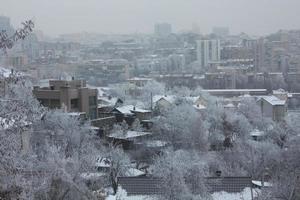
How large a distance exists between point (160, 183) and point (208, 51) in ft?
197

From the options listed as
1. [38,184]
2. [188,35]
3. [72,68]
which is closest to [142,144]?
[38,184]

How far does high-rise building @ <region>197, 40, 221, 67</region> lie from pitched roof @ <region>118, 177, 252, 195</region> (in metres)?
58.9

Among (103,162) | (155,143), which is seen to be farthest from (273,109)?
(103,162)

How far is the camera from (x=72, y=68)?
5788 cm

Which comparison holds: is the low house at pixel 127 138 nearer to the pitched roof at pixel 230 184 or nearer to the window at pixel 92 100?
the window at pixel 92 100

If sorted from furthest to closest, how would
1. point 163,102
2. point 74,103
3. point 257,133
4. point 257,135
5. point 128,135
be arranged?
point 163,102, point 257,133, point 257,135, point 74,103, point 128,135

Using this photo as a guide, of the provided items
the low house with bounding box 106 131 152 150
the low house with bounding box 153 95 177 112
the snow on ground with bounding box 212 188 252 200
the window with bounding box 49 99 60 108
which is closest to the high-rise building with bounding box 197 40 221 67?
the low house with bounding box 153 95 177 112

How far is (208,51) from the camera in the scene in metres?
67.1

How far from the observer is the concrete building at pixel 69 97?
1698cm

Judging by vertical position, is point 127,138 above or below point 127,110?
below

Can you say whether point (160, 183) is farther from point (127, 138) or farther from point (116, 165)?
point (127, 138)

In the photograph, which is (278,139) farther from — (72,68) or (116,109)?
(72,68)

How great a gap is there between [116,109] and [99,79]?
1342 inches

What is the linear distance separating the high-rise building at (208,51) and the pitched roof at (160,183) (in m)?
58.9
